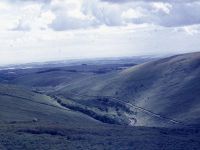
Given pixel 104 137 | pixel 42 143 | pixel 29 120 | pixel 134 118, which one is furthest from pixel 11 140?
pixel 134 118

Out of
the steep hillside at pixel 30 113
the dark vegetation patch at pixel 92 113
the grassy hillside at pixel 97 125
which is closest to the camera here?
the grassy hillside at pixel 97 125

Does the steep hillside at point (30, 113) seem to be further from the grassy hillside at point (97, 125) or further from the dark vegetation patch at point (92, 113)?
the dark vegetation patch at point (92, 113)

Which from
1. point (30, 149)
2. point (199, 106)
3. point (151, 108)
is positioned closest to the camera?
point (30, 149)

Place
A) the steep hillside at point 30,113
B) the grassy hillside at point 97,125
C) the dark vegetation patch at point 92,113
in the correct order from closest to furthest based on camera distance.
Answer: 1. the grassy hillside at point 97,125
2. the steep hillside at point 30,113
3. the dark vegetation patch at point 92,113

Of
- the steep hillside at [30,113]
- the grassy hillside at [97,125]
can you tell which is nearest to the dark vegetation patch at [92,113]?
the grassy hillside at [97,125]

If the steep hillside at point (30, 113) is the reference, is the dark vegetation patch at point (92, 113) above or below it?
below

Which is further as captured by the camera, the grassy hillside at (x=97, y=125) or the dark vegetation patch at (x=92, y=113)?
the dark vegetation patch at (x=92, y=113)

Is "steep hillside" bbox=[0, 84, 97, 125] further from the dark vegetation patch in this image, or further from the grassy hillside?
the dark vegetation patch

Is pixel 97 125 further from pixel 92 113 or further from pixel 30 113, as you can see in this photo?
pixel 92 113

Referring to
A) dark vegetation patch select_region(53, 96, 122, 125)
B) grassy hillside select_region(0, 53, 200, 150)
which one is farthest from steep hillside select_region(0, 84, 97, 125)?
dark vegetation patch select_region(53, 96, 122, 125)

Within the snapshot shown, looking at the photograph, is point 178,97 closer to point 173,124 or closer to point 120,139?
point 173,124

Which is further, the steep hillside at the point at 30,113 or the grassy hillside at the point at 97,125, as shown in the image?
the steep hillside at the point at 30,113
